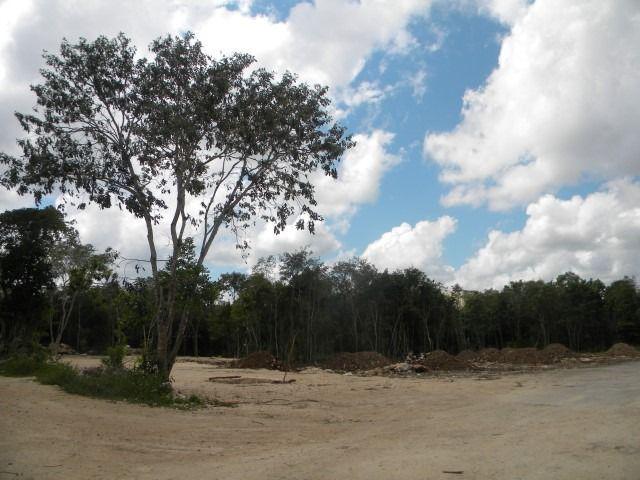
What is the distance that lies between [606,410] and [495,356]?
2995cm

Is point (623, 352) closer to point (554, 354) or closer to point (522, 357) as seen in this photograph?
point (554, 354)

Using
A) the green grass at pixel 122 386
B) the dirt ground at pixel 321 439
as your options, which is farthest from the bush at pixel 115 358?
the dirt ground at pixel 321 439

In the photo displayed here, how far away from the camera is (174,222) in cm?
1512

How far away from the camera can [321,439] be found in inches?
336

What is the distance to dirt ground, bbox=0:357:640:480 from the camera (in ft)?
19.1

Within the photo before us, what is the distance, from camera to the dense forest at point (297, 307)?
95.0ft

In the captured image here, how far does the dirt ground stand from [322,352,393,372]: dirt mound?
2007 cm

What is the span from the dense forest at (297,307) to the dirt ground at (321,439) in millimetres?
4538

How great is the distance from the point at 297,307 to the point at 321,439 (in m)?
38.3

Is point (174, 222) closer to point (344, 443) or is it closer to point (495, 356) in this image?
point (344, 443)

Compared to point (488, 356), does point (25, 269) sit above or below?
above

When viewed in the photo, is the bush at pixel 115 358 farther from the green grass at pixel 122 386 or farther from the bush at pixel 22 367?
the bush at pixel 22 367

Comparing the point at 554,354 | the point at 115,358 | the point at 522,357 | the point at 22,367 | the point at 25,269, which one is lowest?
the point at 522,357

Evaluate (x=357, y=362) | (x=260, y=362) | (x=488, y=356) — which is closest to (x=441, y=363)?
(x=357, y=362)
